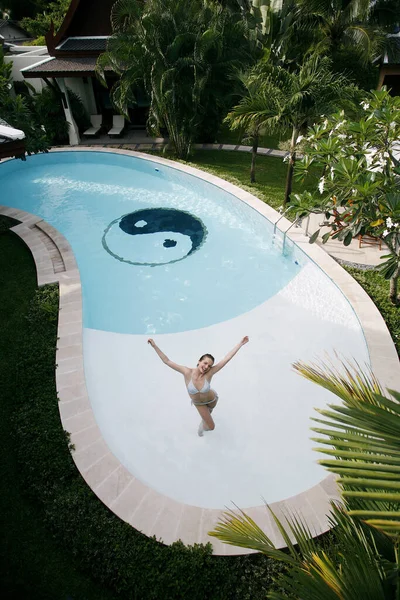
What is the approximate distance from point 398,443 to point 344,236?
18.4ft

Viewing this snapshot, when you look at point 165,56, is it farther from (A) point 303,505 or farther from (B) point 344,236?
(A) point 303,505

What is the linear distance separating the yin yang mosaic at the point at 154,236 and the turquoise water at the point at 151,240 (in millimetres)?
30

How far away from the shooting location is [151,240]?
12062mm

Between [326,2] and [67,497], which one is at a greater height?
[326,2]

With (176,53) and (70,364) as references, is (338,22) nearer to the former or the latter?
(176,53)

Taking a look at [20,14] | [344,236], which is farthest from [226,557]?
[20,14]

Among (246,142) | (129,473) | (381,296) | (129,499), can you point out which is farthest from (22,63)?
(129,499)

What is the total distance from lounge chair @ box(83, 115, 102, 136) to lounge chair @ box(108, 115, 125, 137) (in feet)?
2.24

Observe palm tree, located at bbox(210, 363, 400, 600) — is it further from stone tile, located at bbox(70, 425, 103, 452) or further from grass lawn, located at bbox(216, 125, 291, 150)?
grass lawn, located at bbox(216, 125, 291, 150)

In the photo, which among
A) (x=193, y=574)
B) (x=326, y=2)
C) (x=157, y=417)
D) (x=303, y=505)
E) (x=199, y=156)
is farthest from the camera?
(x=199, y=156)

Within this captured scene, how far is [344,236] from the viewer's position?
275 inches

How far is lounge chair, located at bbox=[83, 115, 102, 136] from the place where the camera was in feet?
61.6

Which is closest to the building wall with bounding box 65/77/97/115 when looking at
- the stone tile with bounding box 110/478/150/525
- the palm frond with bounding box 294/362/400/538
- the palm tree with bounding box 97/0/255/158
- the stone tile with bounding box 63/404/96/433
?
the palm tree with bounding box 97/0/255/158

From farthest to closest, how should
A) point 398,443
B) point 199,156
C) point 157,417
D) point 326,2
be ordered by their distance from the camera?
point 199,156, point 326,2, point 157,417, point 398,443
